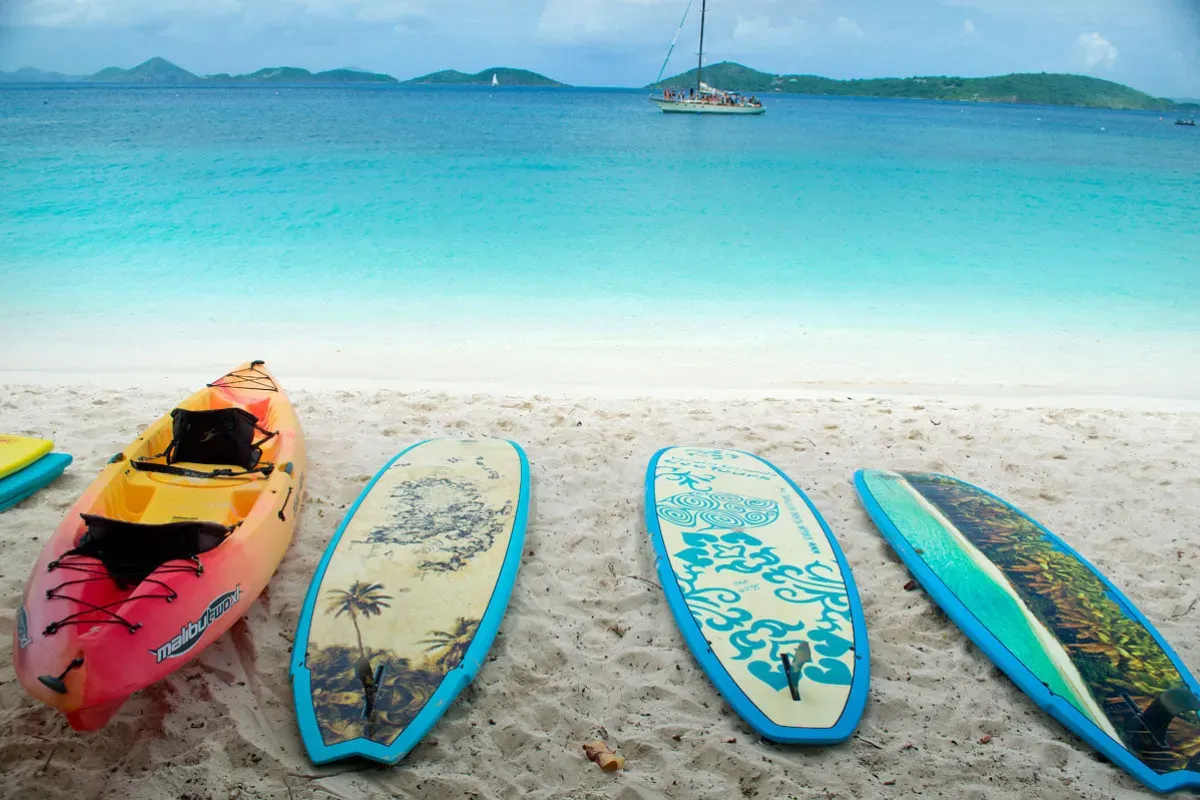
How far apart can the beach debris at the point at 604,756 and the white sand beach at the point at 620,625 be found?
20mm

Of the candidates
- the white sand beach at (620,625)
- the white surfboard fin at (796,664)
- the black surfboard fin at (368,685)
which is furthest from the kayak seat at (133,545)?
the white surfboard fin at (796,664)

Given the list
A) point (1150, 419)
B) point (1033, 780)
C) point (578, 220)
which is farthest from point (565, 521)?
point (578, 220)

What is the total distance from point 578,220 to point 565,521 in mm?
8367

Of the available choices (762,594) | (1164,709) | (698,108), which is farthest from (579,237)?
(698,108)

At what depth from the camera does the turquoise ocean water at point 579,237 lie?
7277 mm

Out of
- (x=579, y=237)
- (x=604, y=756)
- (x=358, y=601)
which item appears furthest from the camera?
(x=579, y=237)

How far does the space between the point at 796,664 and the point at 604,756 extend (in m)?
0.67

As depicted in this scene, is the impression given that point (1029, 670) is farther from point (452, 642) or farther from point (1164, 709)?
point (452, 642)

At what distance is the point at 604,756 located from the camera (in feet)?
6.59

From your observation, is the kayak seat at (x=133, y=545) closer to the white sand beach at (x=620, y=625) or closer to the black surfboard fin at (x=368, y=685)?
the white sand beach at (x=620, y=625)

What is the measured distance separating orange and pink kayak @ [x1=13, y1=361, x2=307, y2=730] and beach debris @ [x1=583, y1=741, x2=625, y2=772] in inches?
46.7

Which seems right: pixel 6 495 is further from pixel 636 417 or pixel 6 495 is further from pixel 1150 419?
pixel 1150 419

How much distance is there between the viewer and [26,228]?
9.70 metres

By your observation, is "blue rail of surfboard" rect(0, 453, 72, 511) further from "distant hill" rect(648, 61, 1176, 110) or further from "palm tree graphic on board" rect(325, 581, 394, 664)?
"distant hill" rect(648, 61, 1176, 110)
